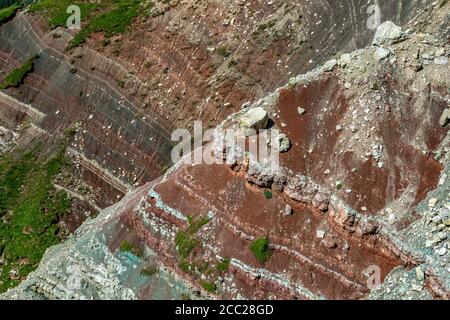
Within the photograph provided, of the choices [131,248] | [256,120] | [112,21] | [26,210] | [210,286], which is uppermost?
[256,120]

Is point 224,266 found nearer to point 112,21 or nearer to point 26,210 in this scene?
point 26,210

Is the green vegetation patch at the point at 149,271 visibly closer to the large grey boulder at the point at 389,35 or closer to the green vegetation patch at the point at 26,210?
the green vegetation patch at the point at 26,210

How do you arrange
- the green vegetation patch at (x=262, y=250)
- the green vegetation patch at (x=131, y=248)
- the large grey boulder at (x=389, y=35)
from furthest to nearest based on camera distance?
the large grey boulder at (x=389, y=35) → the green vegetation patch at (x=131, y=248) → the green vegetation patch at (x=262, y=250)

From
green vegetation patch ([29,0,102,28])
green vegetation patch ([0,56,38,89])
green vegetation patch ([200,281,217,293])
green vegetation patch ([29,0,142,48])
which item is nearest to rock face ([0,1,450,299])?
green vegetation patch ([200,281,217,293])

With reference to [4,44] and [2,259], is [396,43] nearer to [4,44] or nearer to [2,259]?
[2,259]

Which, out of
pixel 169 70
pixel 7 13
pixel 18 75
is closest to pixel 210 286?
pixel 169 70

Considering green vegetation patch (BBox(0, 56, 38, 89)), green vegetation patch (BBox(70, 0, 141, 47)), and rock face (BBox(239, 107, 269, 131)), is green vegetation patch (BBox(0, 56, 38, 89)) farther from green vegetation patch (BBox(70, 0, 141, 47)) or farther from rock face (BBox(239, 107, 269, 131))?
rock face (BBox(239, 107, 269, 131))

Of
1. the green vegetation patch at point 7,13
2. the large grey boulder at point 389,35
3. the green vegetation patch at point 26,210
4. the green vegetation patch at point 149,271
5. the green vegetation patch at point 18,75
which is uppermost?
the large grey boulder at point 389,35

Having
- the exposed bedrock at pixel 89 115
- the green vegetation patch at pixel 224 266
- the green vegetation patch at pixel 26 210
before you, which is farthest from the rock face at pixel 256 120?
the green vegetation patch at pixel 26 210
